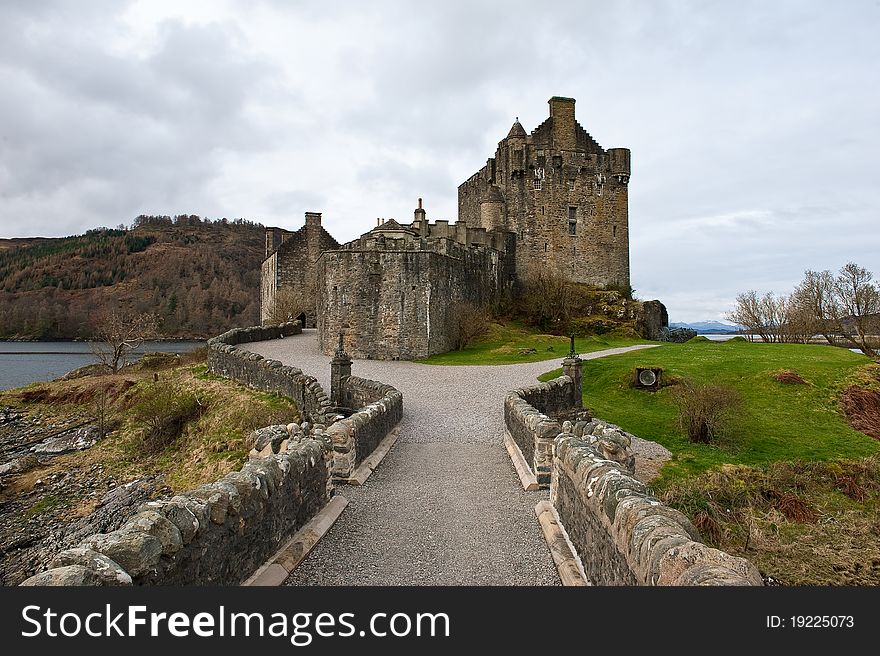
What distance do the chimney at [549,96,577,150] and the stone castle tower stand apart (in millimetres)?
69

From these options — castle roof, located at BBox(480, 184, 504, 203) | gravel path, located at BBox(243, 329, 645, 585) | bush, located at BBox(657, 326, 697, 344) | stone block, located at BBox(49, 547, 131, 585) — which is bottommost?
gravel path, located at BBox(243, 329, 645, 585)

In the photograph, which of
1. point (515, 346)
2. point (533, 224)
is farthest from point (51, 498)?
point (533, 224)

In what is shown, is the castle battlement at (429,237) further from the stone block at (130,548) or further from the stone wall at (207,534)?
the stone block at (130,548)

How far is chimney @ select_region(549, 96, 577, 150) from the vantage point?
3994cm

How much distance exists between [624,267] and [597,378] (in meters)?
23.7

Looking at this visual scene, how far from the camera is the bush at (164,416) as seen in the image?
18.6 meters

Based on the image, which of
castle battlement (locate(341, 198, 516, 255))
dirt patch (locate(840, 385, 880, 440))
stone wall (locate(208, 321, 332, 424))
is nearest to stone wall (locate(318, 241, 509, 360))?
castle battlement (locate(341, 198, 516, 255))

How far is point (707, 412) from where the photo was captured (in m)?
14.6

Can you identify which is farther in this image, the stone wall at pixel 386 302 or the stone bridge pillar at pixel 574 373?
the stone wall at pixel 386 302

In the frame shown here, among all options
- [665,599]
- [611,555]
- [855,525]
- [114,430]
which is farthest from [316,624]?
[114,430]

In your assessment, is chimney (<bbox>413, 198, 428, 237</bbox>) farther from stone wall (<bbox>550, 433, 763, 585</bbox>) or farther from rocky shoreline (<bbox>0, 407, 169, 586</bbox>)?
stone wall (<bbox>550, 433, 763, 585</bbox>)

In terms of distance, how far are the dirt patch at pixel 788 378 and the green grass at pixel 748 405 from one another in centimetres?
20

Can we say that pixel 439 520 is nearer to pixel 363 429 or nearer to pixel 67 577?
pixel 363 429

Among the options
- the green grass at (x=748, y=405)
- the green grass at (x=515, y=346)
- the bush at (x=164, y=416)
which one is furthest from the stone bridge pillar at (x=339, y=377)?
the green grass at (x=515, y=346)
